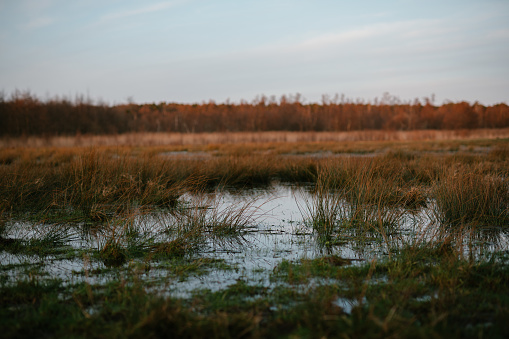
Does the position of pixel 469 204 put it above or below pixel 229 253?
above

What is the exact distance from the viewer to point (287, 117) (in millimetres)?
32281

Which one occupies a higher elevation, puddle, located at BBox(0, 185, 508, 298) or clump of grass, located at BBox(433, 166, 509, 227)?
clump of grass, located at BBox(433, 166, 509, 227)

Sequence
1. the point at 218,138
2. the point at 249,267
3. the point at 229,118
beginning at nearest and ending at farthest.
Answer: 1. the point at 249,267
2. the point at 218,138
3. the point at 229,118

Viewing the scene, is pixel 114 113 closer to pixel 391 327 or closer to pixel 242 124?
pixel 242 124

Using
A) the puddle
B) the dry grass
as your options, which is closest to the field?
the puddle

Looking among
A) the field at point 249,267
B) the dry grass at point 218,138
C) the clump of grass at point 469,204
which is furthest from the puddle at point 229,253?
the dry grass at point 218,138

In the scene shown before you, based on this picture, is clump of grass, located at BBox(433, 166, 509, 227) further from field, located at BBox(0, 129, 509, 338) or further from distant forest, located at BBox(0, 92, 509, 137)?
distant forest, located at BBox(0, 92, 509, 137)

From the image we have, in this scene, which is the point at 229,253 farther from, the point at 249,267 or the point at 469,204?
the point at 469,204

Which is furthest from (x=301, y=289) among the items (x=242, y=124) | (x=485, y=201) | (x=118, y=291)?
(x=242, y=124)

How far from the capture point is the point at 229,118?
31125 mm

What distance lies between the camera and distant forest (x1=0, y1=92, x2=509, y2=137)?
20.5 metres

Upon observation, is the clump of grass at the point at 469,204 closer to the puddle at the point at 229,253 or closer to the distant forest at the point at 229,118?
the puddle at the point at 229,253

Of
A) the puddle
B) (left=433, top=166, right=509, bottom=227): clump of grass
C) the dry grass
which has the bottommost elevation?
the puddle

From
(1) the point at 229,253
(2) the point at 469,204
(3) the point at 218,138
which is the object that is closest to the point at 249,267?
(1) the point at 229,253
